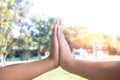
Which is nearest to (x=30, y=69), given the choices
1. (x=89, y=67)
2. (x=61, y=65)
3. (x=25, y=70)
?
(x=25, y=70)

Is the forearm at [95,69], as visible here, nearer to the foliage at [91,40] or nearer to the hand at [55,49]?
the hand at [55,49]

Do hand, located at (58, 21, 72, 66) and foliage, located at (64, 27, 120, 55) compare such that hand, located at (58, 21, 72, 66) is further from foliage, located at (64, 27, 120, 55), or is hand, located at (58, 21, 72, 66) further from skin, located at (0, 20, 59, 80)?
foliage, located at (64, 27, 120, 55)

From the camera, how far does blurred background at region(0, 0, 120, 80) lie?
50.5 inches

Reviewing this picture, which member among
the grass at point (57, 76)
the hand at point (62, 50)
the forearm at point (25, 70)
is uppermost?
the hand at point (62, 50)

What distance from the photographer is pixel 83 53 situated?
1303mm

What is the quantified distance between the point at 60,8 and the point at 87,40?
0.24m

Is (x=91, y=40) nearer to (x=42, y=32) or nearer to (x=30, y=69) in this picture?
(x=42, y=32)

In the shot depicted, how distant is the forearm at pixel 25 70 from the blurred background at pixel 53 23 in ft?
0.54

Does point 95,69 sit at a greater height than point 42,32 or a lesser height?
lesser

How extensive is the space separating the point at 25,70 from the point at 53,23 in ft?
1.11

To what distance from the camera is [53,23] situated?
A: 50.7 inches

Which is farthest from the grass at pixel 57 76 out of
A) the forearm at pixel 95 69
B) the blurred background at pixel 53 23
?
the forearm at pixel 95 69

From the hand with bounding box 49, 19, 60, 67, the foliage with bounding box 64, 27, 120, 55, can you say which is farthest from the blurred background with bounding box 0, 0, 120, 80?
the hand with bounding box 49, 19, 60, 67

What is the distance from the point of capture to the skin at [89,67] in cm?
99
